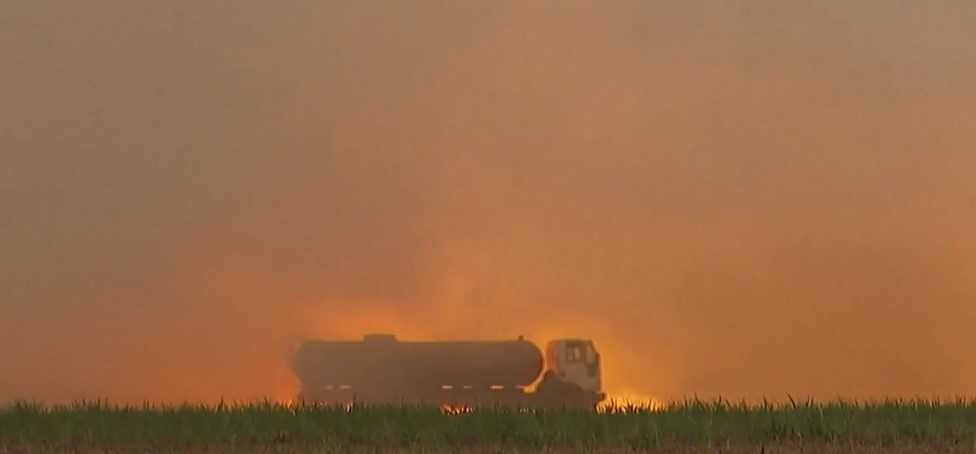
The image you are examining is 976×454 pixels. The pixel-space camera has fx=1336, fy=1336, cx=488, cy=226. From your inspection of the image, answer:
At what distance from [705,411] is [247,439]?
805 cm

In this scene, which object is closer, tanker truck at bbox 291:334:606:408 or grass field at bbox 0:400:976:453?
grass field at bbox 0:400:976:453

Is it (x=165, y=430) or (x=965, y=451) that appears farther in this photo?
(x=165, y=430)

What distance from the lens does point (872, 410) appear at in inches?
945

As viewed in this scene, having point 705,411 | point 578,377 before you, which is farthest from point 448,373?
point 705,411

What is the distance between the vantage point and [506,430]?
69.6ft

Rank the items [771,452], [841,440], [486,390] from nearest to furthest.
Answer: [771,452]
[841,440]
[486,390]

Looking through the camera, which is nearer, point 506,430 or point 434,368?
point 506,430

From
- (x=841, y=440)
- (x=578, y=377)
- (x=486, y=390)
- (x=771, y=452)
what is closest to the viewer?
(x=771, y=452)

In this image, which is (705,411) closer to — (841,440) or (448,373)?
(841,440)

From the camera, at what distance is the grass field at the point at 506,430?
19.8 m

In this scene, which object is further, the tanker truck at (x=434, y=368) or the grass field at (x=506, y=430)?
the tanker truck at (x=434, y=368)

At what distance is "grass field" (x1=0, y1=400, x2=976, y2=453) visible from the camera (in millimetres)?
19797

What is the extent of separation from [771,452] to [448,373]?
31127 millimetres

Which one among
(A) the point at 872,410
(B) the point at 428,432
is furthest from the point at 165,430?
(A) the point at 872,410
